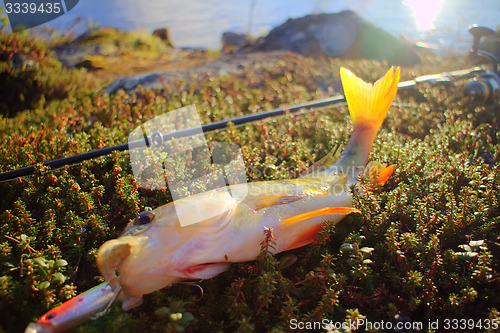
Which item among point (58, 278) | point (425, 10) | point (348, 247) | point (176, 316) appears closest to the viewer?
point (176, 316)

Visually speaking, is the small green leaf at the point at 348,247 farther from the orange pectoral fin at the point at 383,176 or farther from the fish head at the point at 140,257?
the fish head at the point at 140,257

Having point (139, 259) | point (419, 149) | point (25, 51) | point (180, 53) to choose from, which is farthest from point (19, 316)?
point (180, 53)

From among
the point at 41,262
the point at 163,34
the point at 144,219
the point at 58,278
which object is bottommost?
the point at 58,278

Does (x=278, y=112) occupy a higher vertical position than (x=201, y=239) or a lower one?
higher

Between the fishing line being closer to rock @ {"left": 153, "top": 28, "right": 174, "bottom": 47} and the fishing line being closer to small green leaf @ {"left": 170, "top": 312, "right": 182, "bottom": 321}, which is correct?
small green leaf @ {"left": 170, "top": 312, "right": 182, "bottom": 321}

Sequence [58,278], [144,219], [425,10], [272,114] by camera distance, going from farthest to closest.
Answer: [425,10]
[272,114]
[58,278]
[144,219]

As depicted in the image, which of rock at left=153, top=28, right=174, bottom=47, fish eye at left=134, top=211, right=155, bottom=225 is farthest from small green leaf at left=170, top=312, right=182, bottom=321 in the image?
rock at left=153, top=28, right=174, bottom=47

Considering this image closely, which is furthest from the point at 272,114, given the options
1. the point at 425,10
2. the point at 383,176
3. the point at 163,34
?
the point at 425,10

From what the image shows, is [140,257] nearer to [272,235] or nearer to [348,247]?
[272,235]
